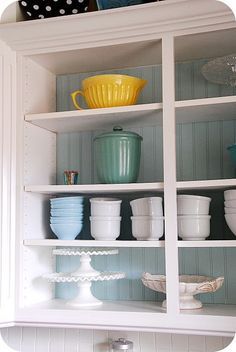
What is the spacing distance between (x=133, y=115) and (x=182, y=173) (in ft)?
1.00

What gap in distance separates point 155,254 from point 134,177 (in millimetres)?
327

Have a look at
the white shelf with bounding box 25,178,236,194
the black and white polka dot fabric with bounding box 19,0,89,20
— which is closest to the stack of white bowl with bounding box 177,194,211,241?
the white shelf with bounding box 25,178,236,194

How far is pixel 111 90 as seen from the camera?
174 cm

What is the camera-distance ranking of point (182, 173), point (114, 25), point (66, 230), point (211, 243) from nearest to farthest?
point (211, 243), point (114, 25), point (66, 230), point (182, 173)

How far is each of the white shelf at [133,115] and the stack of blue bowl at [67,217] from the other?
285mm

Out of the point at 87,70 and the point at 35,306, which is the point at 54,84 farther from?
the point at 35,306

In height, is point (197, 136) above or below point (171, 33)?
below

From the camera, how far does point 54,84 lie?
2.08m

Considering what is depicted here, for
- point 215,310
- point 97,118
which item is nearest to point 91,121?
point 97,118

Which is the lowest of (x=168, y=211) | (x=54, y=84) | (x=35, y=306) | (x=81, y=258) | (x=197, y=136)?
(x=35, y=306)

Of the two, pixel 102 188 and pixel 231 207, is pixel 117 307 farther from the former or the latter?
pixel 231 207

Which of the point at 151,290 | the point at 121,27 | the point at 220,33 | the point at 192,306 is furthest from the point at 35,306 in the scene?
the point at 220,33

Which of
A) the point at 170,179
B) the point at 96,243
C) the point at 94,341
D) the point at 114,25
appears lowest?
the point at 94,341

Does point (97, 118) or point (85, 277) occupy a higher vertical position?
point (97, 118)
